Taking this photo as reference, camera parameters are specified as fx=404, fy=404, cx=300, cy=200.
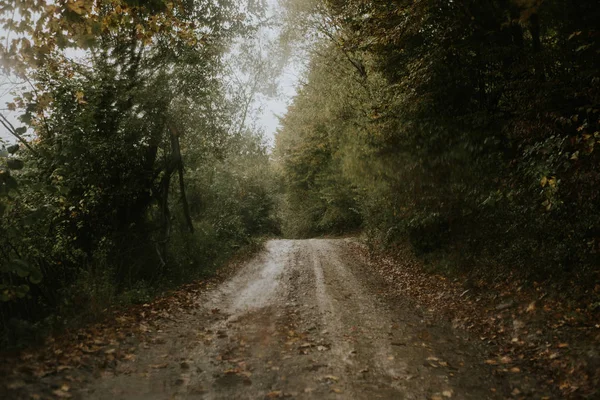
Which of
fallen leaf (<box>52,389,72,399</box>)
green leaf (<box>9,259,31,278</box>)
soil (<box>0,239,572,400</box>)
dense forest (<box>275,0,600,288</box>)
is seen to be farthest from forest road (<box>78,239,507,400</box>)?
dense forest (<box>275,0,600,288</box>)

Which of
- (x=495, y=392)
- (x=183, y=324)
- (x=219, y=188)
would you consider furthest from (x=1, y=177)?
(x=219, y=188)

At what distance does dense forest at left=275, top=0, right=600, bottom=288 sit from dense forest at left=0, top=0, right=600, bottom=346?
4 centimetres

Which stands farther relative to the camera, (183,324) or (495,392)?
(183,324)

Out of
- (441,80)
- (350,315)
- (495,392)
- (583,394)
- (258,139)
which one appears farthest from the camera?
(258,139)

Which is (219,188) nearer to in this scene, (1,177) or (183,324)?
(183,324)

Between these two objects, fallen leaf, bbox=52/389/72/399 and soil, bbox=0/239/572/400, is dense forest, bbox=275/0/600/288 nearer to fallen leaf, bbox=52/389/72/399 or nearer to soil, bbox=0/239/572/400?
soil, bbox=0/239/572/400

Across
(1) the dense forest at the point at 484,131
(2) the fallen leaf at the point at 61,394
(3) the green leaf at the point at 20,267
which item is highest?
(1) the dense forest at the point at 484,131

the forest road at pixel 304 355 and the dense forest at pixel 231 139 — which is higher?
the dense forest at pixel 231 139

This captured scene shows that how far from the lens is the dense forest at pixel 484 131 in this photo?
740 cm

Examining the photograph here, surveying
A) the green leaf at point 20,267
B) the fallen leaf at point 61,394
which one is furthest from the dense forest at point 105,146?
the fallen leaf at point 61,394

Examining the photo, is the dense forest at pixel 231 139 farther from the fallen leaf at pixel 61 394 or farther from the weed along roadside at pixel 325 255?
the fallen leaf at pixel 61 394

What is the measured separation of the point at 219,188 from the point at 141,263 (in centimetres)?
943

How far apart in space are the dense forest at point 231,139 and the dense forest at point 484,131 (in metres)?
0.04

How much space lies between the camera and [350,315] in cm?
829
